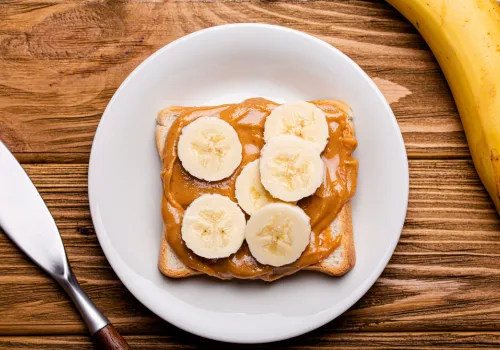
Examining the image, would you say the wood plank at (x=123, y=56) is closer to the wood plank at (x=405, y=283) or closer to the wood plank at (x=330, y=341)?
the wood plank at (x=405, y=283)

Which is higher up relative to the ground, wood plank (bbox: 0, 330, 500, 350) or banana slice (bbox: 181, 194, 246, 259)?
banana slice (bbox: 181, 194, 246, 259)

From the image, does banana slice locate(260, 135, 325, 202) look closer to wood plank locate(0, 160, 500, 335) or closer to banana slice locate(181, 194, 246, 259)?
banana slice locate(181, 194, 246, 259)

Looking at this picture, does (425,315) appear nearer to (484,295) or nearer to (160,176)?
(484,295)

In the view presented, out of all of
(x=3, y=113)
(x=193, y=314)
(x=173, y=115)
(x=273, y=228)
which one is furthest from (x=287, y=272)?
(x=3, y=113)

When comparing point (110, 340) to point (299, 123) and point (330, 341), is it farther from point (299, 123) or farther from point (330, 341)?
point (299, 123)

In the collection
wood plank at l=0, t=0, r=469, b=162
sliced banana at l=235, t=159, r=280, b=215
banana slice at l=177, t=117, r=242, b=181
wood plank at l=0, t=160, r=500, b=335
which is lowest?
wood plank at l=0, t=160, r=500, b=335

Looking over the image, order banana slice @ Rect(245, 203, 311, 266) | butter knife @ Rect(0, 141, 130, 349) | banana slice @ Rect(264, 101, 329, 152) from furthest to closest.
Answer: butter knife @ Rect(0, 141, 130, 349), banana slice @ Rect(264, 101, 329, 152), banana slice @ Rect(245, 203, 311, 266)

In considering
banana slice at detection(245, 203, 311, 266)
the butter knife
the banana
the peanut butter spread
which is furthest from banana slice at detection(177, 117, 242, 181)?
the banana
